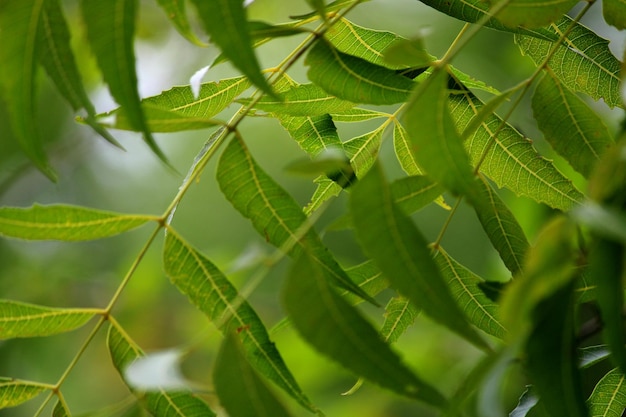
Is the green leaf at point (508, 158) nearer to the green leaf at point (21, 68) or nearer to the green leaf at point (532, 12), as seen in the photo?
the green leaf at point (532, 12)

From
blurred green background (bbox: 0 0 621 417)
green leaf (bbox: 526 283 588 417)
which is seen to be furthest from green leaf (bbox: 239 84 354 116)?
blurred green background (bbox: 0 0 621 417)

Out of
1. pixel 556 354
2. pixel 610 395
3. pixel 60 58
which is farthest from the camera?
pixel 610 395

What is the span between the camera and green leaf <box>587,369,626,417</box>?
592 mm

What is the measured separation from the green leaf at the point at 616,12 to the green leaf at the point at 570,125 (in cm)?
7

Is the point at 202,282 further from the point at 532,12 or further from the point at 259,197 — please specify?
the point at 532,12

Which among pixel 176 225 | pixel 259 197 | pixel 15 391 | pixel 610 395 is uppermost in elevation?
pixel 259 197

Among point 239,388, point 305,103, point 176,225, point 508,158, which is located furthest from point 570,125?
point 176,225

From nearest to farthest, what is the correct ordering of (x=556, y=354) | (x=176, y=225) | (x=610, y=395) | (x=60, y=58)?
(x=556, y=354), (x=60, y=58), (x=610, y=395), (x=176, y=225)

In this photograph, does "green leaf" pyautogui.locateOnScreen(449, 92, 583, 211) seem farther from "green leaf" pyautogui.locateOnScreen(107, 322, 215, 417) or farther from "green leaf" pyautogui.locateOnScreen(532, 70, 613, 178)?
"green leaf" pyautogui.locateOnScreen(107, 322, 215, 417)

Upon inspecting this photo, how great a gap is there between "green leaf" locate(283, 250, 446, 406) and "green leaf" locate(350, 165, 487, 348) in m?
0.03

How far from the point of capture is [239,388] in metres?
0.42

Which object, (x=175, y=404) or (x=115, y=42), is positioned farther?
(x=175, y=404)

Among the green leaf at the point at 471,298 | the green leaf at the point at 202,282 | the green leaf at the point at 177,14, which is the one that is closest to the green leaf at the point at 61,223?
the green leaf at the point at 202,282

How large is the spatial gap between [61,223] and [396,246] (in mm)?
255
